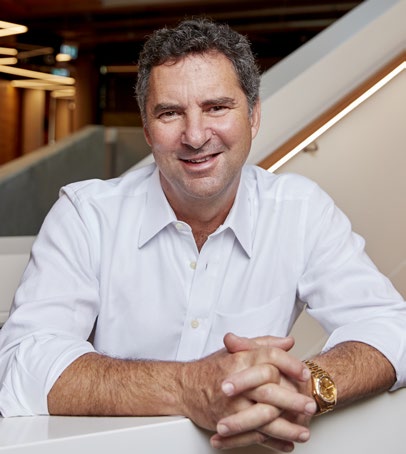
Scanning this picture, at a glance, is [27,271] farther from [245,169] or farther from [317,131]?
[317,131]

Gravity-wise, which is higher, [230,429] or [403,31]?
[403,31]

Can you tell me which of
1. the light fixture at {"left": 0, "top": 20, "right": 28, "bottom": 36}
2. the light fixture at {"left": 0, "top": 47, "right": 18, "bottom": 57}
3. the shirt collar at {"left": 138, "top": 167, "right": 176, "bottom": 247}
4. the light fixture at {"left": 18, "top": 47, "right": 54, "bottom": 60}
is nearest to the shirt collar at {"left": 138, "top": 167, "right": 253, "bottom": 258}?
the shirt collar at {"left": 138, "top": 167, "right": 176, "bottom": 247}

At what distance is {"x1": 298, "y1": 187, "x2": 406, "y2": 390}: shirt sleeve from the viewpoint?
180 cm

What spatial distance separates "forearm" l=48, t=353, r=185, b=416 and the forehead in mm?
746

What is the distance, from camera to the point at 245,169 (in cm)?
229

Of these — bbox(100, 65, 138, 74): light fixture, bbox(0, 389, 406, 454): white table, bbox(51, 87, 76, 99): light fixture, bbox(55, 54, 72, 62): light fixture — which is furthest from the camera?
bbox(100, 65, 138, 74): light fixture

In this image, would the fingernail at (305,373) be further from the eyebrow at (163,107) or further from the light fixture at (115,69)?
the light fixture at (115,69)

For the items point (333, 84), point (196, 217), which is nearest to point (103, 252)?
point (196, 217)

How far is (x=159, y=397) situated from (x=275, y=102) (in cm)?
203

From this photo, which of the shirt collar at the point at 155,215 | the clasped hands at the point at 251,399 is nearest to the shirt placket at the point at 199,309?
the shirt collar at the point at 155,215

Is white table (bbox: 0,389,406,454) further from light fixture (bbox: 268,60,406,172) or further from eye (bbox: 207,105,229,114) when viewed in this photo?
light fixture (bbox: 268,60,406,172)

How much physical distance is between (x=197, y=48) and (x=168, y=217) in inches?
17.4

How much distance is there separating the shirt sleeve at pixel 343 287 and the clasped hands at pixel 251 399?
40 centimetres

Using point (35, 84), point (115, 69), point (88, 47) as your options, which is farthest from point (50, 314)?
point (115, 69)
